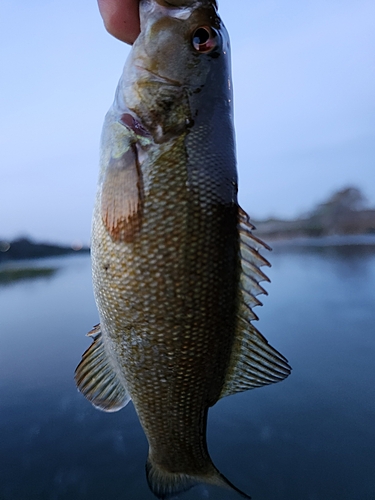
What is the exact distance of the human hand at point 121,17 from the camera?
1294mm

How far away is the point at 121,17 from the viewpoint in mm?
1317

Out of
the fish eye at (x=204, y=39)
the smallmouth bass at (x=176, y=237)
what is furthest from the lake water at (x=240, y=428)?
the fish eye at (x=204, y=39)

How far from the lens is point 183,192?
1.12 m

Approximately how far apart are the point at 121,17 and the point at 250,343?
1.27m

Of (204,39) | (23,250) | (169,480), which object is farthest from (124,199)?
(23,250)

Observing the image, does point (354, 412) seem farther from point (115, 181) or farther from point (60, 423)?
point (115, 181)

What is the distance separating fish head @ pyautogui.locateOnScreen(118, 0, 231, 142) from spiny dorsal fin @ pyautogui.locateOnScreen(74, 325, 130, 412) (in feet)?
2.62

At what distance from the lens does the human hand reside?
1.29 m

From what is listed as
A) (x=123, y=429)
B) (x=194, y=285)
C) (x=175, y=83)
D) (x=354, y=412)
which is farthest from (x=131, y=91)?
(x=354, y=412)

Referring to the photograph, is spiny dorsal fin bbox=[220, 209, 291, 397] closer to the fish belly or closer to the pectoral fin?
the fish belly

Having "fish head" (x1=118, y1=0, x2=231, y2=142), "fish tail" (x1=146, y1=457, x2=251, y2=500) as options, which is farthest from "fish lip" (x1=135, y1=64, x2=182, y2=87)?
"fish tail" (x1=146, y1=457, x2=251, y2=500)

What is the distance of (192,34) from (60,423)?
556cm

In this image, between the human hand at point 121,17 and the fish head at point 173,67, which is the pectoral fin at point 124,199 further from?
the human hand at point 121,17

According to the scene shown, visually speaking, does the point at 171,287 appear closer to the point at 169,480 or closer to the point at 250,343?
Answer: the point at 250,343
